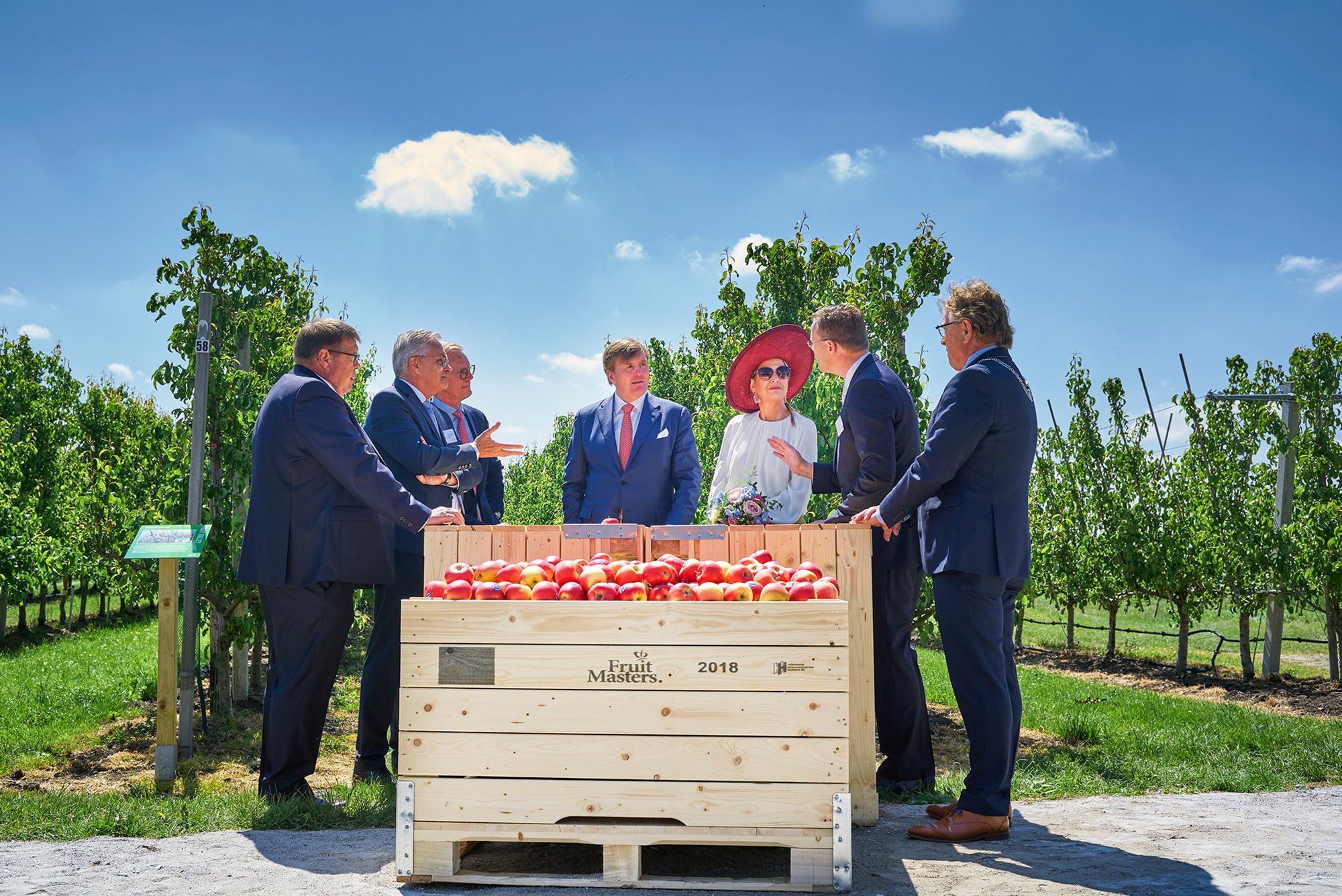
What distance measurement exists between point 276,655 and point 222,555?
10.6ft

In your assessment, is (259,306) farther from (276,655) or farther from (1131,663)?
(1131,663)

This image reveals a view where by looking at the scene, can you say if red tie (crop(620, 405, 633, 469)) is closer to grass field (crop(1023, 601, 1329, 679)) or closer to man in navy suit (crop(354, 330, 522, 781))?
man in navy suit (crop(354, 330, 522, 781))

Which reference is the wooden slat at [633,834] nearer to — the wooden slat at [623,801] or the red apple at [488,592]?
the wooden slat at [623,801]

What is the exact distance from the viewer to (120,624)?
64.5 feet

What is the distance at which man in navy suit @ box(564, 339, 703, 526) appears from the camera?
568cm

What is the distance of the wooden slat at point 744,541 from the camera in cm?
424

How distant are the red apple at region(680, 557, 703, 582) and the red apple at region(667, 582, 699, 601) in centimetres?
12

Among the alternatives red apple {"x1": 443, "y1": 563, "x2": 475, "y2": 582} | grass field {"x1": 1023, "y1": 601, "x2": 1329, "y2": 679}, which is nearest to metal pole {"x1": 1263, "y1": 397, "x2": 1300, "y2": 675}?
grass field {"x1": 1023, "y1": 601, "x2": 1329, "y2": 679}

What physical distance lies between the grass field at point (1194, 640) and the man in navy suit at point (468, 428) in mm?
10839

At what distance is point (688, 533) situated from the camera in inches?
164

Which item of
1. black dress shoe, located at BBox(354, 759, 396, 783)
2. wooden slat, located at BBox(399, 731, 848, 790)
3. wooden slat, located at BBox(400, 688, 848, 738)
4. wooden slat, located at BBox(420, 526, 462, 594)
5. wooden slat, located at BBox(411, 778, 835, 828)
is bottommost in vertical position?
black dress shoe, located at BBox(354, 759, 396, 783)

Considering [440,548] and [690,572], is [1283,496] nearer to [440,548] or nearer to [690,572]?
[690,572]

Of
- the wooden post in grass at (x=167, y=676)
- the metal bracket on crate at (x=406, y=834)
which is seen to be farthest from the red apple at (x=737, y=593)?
the wooden post in grass at (x=167, y=676)

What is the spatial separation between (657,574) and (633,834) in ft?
2.86
